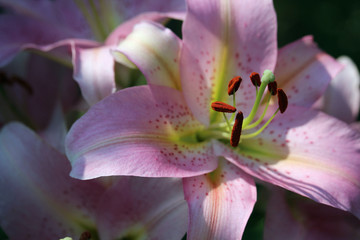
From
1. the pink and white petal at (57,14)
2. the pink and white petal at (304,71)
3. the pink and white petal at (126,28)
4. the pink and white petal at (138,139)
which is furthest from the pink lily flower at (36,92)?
the pink and white petal at (304,71)

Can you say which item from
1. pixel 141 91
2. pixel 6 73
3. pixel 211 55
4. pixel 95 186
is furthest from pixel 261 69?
pixel 6 73

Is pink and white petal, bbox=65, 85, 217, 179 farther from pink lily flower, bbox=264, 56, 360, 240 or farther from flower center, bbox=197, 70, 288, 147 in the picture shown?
pink lily flower, bbox=264, 56, 360, 240

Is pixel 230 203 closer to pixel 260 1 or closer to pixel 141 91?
pixel 141 91

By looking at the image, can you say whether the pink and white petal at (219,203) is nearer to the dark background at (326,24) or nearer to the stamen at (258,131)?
the stamen at (258,131)

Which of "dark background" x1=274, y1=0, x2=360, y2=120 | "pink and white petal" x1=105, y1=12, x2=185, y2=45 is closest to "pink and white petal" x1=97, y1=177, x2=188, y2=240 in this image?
"pink and white petal" x1=105, y1=12, x2=185, y2=45

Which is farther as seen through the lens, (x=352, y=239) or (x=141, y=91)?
(x=352, y=239)

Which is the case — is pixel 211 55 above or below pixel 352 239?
above
